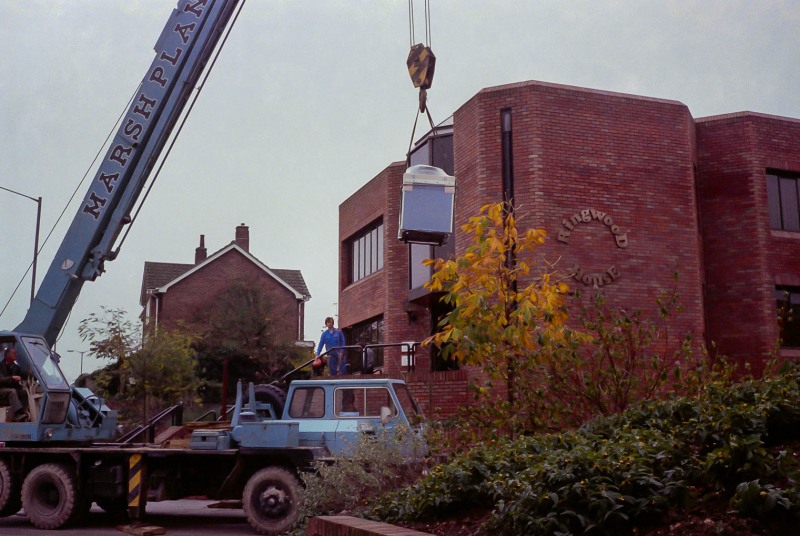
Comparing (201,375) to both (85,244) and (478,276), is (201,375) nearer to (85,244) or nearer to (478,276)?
(85,244)

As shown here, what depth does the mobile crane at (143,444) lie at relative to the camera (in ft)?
42.3

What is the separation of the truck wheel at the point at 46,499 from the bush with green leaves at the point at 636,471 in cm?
827

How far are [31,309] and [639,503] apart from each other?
12.6m

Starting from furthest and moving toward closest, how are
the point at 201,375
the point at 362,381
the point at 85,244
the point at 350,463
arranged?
the point at 201,375, the point at 85,244, the point at 362,381, the point at 350,463

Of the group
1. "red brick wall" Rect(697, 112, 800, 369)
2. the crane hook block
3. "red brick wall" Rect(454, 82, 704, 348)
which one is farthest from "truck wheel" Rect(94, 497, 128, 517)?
"red brick wall" Rect(697, 112, 800, 369)

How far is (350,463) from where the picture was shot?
26.7ft

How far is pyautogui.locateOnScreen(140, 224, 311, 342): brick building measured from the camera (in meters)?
45.2

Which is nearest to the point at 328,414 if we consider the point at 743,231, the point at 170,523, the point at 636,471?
the point at 170,523

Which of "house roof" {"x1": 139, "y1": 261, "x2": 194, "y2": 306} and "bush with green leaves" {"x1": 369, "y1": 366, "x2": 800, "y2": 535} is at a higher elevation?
"house roof" {"x1": 139, "y1": 261, "x2": 194, "y2": 306}

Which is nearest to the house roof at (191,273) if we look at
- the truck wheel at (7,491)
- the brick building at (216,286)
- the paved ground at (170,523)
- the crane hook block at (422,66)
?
the brick building at (216,286)

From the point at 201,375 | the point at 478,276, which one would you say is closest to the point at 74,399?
the point at 478,276

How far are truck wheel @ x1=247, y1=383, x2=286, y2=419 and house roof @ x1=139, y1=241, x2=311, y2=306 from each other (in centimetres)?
3224

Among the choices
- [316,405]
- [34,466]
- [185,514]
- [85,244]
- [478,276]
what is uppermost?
[85,244]

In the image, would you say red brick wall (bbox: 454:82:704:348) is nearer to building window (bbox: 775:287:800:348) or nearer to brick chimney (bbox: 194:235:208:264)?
building window (bbox: 775:287:800:348)
